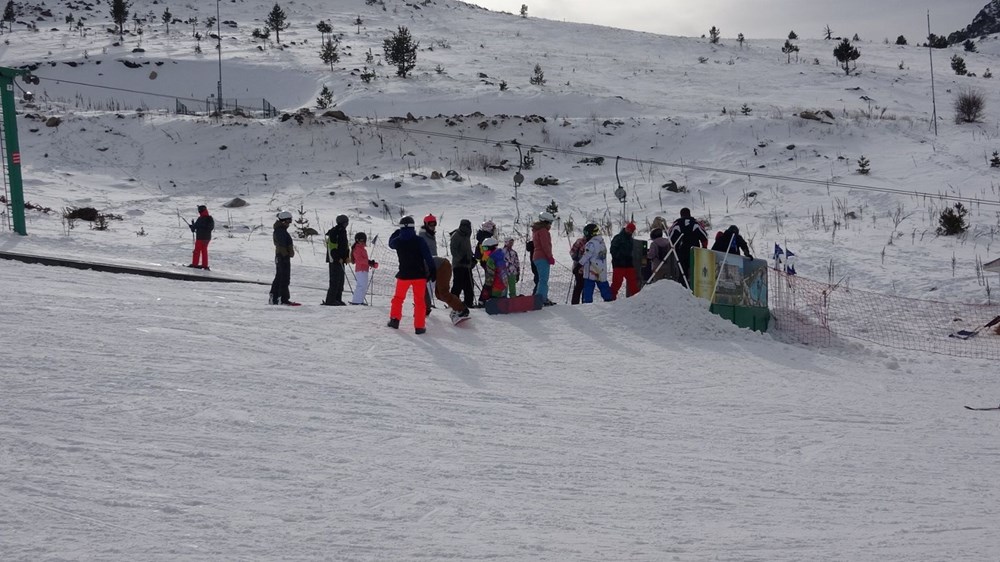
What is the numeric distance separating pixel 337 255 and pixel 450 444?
6790mm

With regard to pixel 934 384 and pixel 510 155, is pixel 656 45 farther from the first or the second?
pixel 934 384

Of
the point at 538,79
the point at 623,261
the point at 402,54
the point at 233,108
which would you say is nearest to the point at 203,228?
the point at 623,261

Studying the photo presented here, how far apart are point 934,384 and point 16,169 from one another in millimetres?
17792

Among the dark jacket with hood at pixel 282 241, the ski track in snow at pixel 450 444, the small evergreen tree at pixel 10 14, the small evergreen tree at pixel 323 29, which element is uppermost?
the small evergreen tree at pixel 10 14

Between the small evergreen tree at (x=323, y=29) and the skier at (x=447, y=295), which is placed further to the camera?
the small evergreen tree at (x=323, y=29)

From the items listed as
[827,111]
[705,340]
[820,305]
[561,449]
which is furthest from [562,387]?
[827,111]

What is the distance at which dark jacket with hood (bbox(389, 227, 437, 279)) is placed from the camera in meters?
12.0

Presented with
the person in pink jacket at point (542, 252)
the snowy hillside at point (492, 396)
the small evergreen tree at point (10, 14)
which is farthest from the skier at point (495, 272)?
the small evergreen tree at point (10, 14)

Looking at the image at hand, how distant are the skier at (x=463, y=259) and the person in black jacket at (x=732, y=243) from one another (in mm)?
3988

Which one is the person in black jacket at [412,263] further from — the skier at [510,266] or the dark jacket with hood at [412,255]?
the skier at [510,266]

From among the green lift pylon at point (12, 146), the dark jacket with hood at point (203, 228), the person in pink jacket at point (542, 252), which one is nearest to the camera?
the person in pink jacket at point (542, 252)

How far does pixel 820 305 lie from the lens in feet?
53.6

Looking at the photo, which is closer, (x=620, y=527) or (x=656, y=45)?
(x=620, y=527)

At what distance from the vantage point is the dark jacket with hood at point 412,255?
1199cm
